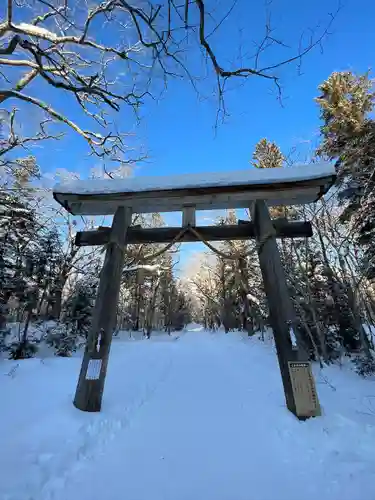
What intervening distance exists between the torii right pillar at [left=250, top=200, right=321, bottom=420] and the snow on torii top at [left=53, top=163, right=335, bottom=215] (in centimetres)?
43

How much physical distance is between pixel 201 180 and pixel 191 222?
0.85 m

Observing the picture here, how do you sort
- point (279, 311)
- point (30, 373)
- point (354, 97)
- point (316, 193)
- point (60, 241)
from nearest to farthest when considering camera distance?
point (279, 311), point (316, 193), point (30, 373), point (354, 97), point (60, 241)

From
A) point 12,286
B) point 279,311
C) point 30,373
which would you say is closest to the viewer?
point 279,311

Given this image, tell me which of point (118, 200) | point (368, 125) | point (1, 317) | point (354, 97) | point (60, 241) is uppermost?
point (354, 97)

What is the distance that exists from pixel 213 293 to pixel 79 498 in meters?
38.5

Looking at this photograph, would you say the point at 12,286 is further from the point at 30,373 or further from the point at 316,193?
the point at 316,193

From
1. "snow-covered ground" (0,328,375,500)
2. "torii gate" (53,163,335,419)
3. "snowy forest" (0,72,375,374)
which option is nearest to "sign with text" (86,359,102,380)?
"torii gate" (53,163,335,419)

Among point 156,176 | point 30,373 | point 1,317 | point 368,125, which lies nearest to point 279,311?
point 156,176

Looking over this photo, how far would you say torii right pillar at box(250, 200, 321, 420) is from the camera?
393 centimetres

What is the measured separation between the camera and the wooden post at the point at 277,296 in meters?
4.19

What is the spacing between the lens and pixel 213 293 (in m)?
40.2

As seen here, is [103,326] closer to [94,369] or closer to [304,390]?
[94,369]

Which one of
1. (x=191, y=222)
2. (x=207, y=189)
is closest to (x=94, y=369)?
(x=191, y=222)

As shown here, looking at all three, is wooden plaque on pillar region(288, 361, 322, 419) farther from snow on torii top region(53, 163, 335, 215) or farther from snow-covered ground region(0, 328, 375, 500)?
snow on torii top region(53, 163, 335, 215)
